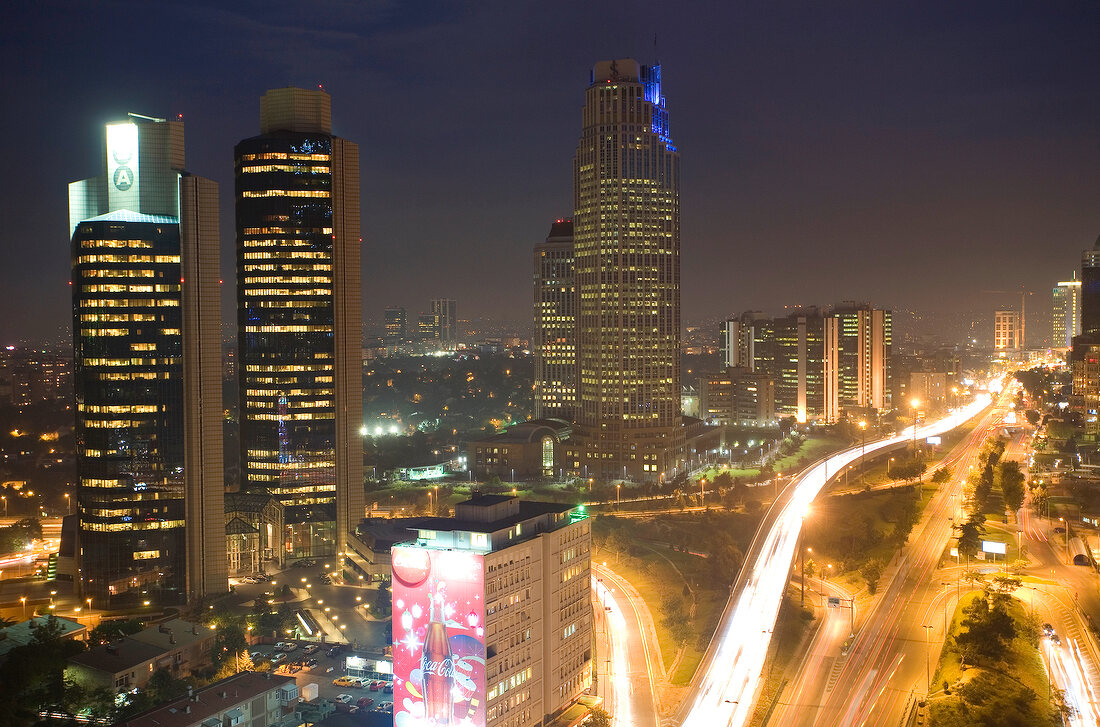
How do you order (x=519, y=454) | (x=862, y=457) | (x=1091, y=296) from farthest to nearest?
(x=1091, y=296)
(x=862, y=457)
(x=519, y=454)

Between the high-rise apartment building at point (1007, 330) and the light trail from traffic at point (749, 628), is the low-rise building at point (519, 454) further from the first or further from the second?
the high-rise apartment building at point (1007, 330)

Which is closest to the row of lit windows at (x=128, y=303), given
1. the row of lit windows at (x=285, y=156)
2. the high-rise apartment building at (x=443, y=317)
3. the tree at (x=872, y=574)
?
the row of lit windows at (x=285, y=156)

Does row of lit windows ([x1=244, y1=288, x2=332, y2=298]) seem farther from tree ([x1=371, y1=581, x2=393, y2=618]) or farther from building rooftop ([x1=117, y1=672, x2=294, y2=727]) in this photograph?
building rooftop ([x1=117, y1=672, x2=294, y2=727])

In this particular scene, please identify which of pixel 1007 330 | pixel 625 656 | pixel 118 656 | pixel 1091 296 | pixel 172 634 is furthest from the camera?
pixel 1007 330

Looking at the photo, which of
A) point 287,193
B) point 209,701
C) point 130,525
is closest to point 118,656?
point 209,701

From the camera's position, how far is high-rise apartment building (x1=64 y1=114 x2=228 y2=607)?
100ft

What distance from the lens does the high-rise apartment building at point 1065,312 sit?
9850 centimetres

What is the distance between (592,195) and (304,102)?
1742cm

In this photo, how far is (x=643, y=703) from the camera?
2380cm

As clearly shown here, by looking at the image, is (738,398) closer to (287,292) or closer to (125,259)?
(287,292)

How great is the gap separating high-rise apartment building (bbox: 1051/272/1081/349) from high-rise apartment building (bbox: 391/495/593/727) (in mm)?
87343

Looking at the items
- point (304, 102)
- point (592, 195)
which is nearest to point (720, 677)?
point (304, 102)

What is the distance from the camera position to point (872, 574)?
3231cm

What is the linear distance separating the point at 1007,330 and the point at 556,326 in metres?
104
